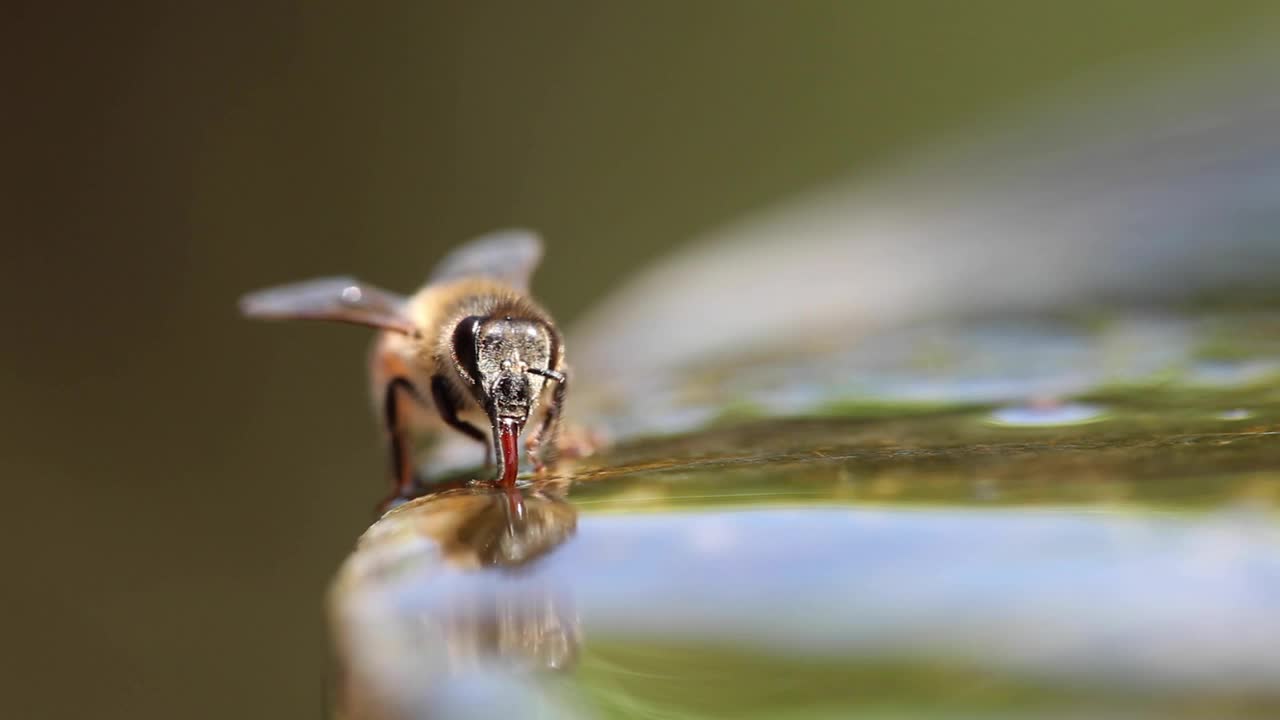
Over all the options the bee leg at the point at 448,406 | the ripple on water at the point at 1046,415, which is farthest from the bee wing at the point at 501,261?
the ripple on water at the point at 1046,415

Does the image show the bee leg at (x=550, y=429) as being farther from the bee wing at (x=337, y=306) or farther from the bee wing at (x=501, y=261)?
the bee wing at (x=501, y=261)

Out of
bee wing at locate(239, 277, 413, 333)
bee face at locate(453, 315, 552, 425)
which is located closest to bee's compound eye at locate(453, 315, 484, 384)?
bee face at locate(453, 315, 552, 425)

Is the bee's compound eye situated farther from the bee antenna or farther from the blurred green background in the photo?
the blurred green background

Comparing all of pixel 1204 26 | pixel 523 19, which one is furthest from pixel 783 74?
pixel 1204 26

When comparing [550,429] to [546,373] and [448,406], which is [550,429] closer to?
[546,373]

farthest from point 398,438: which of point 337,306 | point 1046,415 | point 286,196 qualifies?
point 286,196
